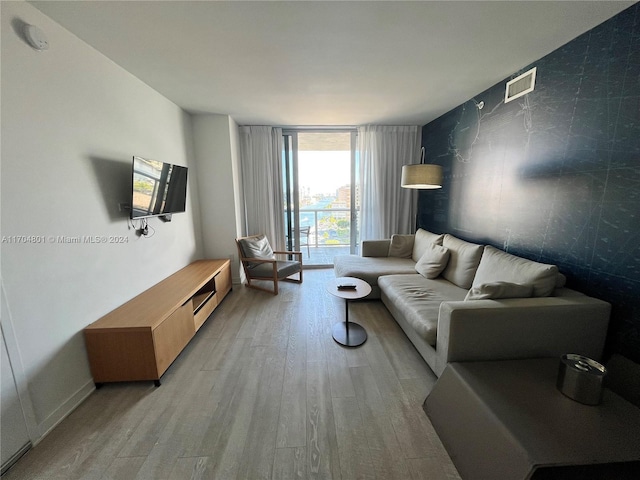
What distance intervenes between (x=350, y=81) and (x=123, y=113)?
2081mm

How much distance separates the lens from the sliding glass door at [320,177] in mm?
4312

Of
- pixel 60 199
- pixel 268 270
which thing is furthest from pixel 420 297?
pixel 60 199

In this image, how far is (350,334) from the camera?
8.01 ft

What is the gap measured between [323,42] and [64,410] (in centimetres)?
300

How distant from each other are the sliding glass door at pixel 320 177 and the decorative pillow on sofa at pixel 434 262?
1.80 meters

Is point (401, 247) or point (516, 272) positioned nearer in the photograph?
point (516, 272)

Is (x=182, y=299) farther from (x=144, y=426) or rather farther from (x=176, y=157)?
(x=176, y=157)

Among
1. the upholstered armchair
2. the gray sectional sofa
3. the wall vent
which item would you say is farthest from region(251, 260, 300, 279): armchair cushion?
the wall vent

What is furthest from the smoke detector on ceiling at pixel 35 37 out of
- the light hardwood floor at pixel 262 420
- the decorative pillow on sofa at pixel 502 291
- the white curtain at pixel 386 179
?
the white curtain at pixel 386 179

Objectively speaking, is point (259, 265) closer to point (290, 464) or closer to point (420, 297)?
point (420, 297)

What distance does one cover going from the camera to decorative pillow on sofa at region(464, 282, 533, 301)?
1.71 m

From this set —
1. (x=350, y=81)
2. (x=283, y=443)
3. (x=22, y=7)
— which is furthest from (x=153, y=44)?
(x=283, y=443)

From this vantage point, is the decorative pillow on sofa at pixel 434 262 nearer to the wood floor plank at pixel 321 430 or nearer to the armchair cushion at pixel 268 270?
the wood floor plank at pixel 321 430

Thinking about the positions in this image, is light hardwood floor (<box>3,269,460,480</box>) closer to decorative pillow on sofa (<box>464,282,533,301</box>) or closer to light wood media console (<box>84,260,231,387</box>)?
light wood media console (<box>84,260,231,387</box>)
